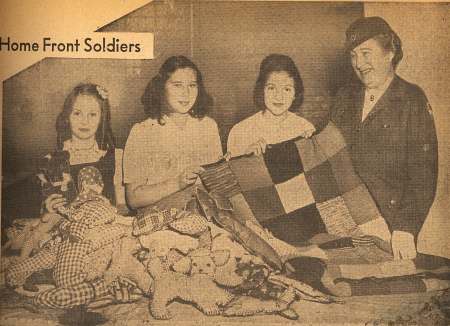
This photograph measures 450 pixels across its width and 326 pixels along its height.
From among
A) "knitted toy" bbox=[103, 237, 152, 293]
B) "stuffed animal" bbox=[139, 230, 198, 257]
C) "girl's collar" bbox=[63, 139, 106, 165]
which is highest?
"girl's collar" bbox=[63, 139, 106, 165]

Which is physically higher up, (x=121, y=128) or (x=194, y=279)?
(x=121, y=128)

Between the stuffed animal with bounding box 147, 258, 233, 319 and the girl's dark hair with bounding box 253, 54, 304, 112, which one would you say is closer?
the stuffed animal with bounding box 147, 258, 233, 319

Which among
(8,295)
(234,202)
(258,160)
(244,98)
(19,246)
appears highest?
(244,98)

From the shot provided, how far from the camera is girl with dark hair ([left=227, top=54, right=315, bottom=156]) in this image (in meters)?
3.00

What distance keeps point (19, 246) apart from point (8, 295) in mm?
231

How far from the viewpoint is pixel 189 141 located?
2990mm

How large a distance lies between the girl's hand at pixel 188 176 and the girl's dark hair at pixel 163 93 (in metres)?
0.26

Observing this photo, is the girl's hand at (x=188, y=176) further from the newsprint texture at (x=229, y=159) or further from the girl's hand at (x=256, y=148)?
the girl's hand at (x=256, y=148)

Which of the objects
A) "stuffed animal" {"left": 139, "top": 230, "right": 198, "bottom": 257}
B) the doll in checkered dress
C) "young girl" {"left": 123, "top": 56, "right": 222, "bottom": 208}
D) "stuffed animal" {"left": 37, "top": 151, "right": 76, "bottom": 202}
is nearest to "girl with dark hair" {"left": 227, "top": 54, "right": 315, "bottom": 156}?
"young girl" {"left": 123, "top": 56, "right": 222, "bottom": 208}

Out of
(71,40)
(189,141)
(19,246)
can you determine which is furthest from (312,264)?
(71,40)

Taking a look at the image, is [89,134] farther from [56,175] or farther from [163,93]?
[163,93]

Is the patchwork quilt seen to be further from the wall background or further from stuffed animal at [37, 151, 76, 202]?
stuffed animal at [37, 151, 76, 202]

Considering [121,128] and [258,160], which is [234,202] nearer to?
[258,160]

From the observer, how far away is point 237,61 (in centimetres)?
301
